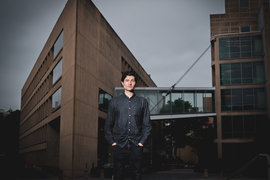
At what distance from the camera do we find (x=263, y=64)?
121ft

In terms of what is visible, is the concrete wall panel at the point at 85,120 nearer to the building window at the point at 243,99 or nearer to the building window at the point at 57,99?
the building window at the point at 57,99

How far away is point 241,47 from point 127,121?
3614cm

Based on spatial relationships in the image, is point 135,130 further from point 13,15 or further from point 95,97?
point 95,97

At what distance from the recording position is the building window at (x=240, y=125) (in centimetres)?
3634

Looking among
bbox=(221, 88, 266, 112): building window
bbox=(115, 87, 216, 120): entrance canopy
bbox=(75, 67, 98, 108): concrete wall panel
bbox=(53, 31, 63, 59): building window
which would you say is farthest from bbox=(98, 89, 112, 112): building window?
bbox=(221, 88, 266, 112): building window

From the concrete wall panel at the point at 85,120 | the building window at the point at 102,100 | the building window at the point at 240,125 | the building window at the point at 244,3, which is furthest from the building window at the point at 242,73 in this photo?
the concrete wall panel at the point at 85,120

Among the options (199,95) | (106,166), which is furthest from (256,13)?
(106,166)

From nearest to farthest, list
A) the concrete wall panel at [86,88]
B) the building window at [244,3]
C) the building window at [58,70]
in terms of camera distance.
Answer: the concrete wall panel at [86,88] → the building window at [58,70] → the building window at [244,3]

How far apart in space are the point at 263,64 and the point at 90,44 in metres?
20.4

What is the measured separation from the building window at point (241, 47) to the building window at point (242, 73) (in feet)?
3.29

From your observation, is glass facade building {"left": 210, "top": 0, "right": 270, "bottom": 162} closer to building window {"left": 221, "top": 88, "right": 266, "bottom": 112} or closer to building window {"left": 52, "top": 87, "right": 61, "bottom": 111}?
building window {"left": 221, "top": 88, "right": 266, "bottom": 112}

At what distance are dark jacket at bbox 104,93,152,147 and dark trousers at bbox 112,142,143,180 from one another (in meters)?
0.07

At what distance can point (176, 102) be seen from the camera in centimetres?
3606

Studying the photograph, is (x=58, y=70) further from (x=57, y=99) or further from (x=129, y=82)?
(x=129, y=82)
